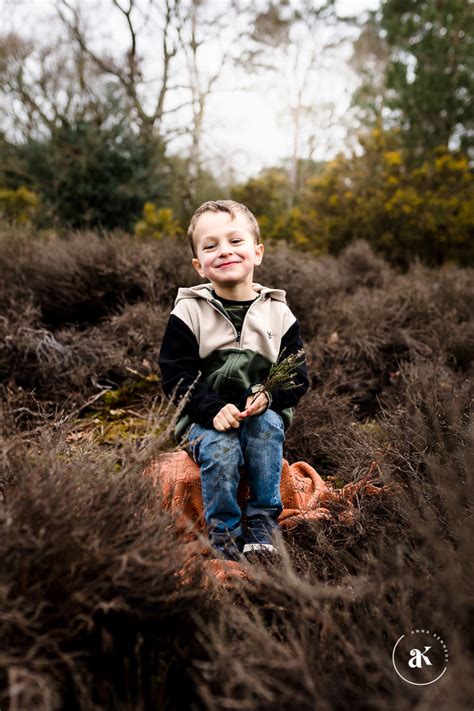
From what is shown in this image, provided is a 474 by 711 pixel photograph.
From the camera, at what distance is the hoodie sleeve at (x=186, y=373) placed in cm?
222

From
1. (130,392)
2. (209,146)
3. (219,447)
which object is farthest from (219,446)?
(209,146)

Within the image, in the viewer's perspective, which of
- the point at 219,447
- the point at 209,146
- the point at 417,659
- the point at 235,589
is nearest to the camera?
the point at 417,659

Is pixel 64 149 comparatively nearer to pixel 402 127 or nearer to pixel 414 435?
pixel 402 127

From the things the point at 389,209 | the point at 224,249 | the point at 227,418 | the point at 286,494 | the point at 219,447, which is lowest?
the point at 286,494

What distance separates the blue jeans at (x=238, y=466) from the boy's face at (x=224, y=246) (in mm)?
666

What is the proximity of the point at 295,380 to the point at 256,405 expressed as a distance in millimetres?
342

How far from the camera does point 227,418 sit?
215cm

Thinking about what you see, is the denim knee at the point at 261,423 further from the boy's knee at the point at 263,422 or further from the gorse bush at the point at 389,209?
the gorse bush at the point at 389,209

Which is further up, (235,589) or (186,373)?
(186,373)

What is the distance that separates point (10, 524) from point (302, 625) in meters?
0.80

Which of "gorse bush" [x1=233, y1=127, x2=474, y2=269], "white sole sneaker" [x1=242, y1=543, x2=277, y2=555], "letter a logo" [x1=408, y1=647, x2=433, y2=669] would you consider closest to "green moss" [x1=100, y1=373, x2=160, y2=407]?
"white sole sneaker" [x1=242, y1=543, x2=277, y2=555]

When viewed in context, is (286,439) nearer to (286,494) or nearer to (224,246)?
(286,494)

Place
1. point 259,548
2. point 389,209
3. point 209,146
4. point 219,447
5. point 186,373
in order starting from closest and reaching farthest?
point 259,548 → point 219,447 → point 186,373 → point 389,209 → point 209,146

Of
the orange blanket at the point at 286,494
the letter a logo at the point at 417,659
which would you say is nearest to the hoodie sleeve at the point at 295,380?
the orange blanket at the point at 286,494
